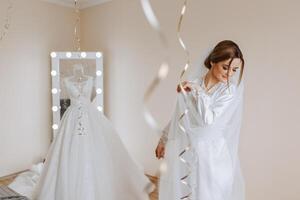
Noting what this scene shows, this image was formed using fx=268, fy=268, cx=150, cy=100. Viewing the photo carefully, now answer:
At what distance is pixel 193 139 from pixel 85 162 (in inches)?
40.6

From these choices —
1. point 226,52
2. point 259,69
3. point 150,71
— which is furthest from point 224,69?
point 150,71

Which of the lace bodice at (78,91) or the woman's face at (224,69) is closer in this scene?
the woman's face at (224,69)

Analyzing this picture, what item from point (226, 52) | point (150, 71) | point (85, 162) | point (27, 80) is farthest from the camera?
point (27, 80)

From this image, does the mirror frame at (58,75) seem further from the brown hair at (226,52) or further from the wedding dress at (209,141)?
the brown hair at (226,52)

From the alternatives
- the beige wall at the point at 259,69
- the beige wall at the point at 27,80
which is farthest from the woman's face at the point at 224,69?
the beige wall at the point at 27,80

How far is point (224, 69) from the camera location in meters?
1.37

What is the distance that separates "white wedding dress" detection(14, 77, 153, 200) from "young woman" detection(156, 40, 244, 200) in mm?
828

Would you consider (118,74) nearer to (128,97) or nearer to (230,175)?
(128,97)

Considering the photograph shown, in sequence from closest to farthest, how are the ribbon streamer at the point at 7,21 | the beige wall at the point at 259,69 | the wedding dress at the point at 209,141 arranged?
the wedding dress at the point at 209,141, the beige wall at the point at 259,69, the ribbon streamer at the point at 7,21

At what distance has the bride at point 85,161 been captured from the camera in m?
2.01

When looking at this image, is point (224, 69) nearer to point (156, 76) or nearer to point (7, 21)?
point (156, 76)

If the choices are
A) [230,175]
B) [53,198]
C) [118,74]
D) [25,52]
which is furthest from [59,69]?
[230,175]

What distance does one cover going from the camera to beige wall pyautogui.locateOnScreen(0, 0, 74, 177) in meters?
3.14

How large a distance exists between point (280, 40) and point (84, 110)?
161cm
